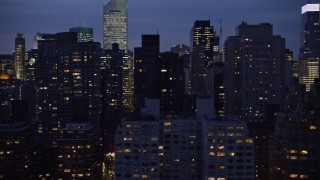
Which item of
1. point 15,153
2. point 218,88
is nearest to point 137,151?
point 15,153

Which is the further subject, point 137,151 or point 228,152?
point 137,151

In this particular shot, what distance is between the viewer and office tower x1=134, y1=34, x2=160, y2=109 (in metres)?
140

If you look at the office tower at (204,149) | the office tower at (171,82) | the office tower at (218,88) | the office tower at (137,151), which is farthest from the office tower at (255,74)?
the office tower at (137,151)

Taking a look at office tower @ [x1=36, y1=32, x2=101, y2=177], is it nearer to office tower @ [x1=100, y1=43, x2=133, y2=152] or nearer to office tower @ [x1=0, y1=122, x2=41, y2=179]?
office tower @ [x1=100, y1=43, x2=133, y2=152]

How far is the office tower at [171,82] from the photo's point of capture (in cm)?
13438

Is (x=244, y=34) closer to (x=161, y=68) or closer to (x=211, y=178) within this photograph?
(x=161, y=68)

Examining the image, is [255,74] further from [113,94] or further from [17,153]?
[17,153]

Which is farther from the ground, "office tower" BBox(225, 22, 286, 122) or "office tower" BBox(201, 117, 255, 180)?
"office tower" BBox(225, 22, 286, 122)

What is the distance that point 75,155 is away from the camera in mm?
87562

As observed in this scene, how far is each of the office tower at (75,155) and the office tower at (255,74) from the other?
6149cm

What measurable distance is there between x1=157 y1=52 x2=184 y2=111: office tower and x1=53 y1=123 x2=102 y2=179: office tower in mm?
43255

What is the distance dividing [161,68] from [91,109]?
23.6 metres

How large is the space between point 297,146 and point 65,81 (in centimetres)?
7667

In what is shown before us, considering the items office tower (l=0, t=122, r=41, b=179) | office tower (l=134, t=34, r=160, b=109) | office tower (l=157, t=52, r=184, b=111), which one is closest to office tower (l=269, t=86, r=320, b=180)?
office tower (l=0, t=122, r=41, b=179)
